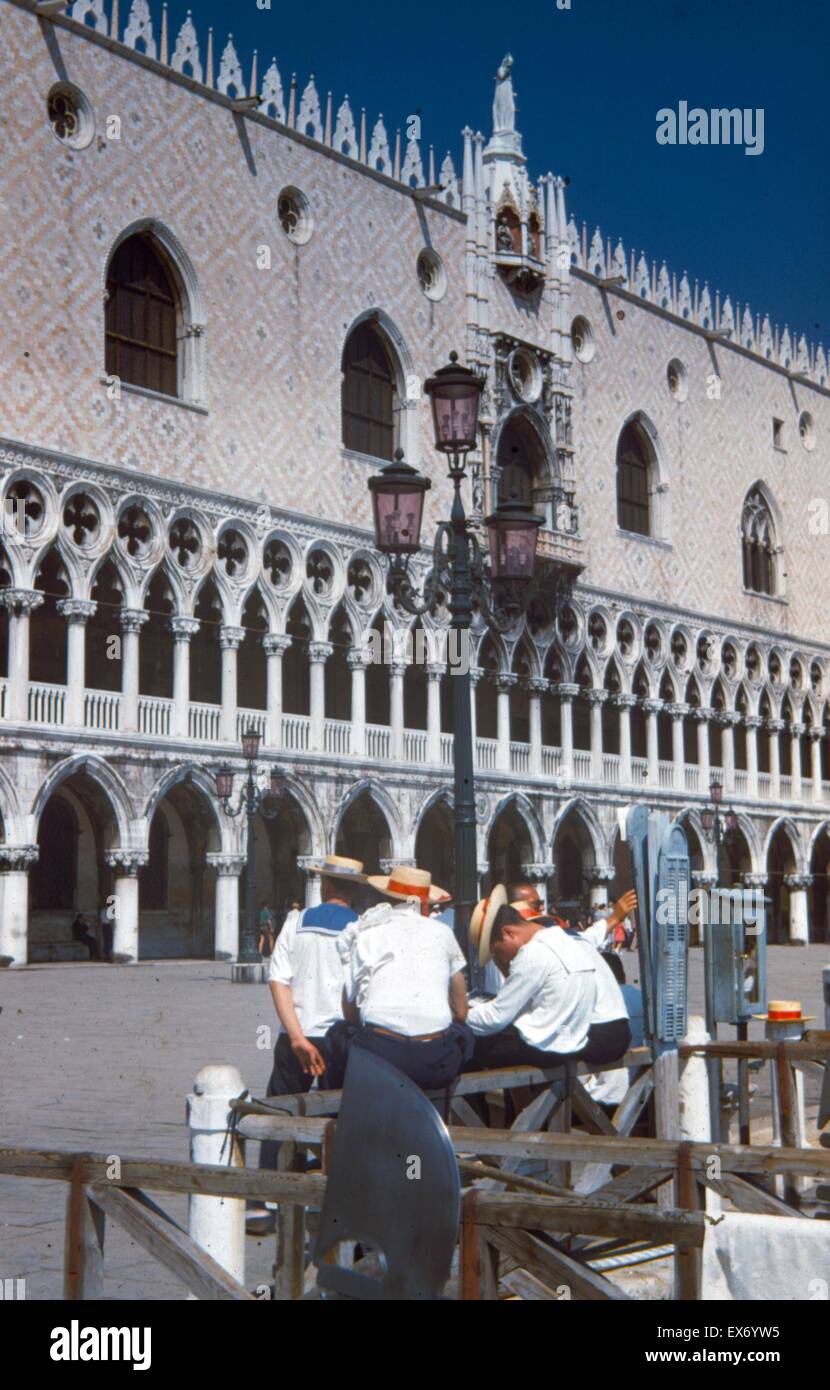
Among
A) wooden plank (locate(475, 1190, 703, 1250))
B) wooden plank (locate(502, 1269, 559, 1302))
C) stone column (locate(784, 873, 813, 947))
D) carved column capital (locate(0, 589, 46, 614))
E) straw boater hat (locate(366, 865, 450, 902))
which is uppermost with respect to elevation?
carved column capital (locate(0, 589, 46, 614))

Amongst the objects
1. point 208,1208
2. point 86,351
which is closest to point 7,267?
point 86,351

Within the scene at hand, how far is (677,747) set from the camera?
95.1 feet

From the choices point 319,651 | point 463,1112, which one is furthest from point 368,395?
point 463,1112

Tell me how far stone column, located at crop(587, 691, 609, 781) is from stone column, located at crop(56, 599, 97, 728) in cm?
996

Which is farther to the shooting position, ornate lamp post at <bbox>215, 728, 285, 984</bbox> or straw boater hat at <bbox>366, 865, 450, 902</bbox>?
ornate lamp post at <bbox>215, 728, 285, 984</bbox>

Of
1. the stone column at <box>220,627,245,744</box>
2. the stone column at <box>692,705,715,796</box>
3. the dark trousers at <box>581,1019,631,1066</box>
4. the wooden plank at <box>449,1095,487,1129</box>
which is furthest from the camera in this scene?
the stone column at <box>692,705,715,796</box>

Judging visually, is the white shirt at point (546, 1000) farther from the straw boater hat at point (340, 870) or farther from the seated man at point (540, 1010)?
the straw boater hat at point (340, 870)

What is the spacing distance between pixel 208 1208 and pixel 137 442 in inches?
661

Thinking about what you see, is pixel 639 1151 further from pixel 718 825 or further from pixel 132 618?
pixel 718 825

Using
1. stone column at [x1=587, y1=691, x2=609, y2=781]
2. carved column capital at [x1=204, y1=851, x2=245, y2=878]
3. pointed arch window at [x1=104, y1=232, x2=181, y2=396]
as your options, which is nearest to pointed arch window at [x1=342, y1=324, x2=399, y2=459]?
pointed arch window at [x1=104, y1=232, x2=181, y2=396]

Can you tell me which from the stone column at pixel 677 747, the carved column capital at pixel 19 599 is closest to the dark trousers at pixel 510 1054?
the carved column capital at pixel 19 599

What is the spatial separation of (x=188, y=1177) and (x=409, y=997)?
1.65 metres

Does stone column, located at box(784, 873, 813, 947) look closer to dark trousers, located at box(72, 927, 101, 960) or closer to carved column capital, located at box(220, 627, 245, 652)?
carved column capital, located at box(220, 627, 245, 652)

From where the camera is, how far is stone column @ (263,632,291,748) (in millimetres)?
21453
